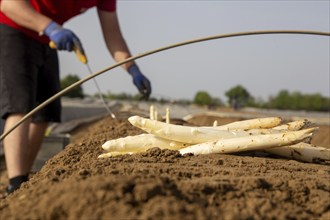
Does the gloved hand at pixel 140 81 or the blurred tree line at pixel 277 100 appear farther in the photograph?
the blurred tree line at pixel 277 100

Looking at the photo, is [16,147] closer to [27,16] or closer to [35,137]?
[35,137]

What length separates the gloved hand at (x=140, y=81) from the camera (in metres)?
4.35

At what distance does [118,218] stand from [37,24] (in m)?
2.54

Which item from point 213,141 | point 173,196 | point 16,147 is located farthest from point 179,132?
point 16,147

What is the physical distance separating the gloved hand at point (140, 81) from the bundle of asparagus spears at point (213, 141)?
183cm

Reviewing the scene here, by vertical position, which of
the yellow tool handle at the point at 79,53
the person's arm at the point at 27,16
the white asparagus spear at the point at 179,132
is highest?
the person's arm at the point at 27,16

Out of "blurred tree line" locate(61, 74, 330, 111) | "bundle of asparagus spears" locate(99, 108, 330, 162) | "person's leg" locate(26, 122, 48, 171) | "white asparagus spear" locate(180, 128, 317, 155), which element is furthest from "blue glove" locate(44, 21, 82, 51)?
"blurred tree line" locate(61, 74, 330, 111)

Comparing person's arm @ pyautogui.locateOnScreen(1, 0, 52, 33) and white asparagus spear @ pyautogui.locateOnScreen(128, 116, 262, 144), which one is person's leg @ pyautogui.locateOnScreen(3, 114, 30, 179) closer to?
person's arm @ pyautogui.locateOnScreen(1, 0, 52, 33)

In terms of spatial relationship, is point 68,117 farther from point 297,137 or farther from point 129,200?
point 129,200

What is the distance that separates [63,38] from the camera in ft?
11.3

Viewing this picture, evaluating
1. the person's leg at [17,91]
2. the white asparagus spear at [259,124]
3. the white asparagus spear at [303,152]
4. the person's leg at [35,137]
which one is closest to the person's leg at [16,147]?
the person's leg at [17,91]

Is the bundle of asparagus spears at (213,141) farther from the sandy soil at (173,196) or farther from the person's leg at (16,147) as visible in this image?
the person's leg at (16,147)

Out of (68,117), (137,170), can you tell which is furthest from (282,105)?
(137,170)

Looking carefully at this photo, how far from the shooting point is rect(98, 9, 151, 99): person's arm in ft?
14.5
